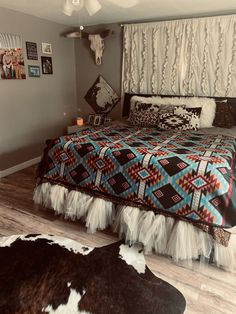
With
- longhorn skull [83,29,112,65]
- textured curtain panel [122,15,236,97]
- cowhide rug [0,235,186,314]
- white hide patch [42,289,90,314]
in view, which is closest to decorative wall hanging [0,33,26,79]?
longhorn skull [83,29,112,65]

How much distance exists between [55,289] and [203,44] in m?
3.33

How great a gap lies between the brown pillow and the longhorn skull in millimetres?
2036

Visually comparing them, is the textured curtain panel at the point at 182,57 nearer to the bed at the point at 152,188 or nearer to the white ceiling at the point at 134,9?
the white ceiling at the point at 134,9

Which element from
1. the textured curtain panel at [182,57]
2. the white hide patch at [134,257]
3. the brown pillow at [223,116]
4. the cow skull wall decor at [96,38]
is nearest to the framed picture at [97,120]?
the textured curtain panel at [182,57]

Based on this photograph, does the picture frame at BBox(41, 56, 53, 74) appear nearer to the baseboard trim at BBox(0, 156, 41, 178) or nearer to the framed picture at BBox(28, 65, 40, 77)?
the framed picture at BBox(28, 65, 40, 77)

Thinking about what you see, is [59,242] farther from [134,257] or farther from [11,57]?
[11,57]

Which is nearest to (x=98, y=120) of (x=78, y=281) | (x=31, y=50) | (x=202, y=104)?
(x=31, y=50)

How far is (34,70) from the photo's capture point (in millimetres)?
3711

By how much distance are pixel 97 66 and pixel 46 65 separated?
839 mm

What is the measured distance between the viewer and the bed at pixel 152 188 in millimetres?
1844

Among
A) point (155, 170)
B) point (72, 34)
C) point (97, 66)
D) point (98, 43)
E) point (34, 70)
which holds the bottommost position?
point (155, 170)

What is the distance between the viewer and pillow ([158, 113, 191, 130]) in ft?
9.99

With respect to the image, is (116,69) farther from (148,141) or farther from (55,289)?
(55,289)

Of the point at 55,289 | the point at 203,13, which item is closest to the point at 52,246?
the point at 55,289
